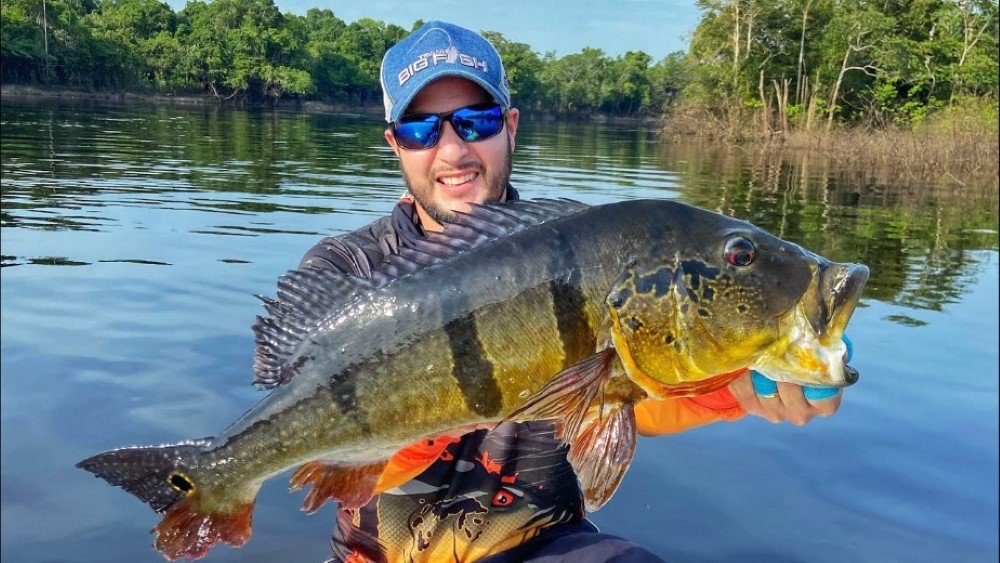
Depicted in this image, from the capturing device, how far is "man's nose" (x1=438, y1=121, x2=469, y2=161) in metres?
3.80

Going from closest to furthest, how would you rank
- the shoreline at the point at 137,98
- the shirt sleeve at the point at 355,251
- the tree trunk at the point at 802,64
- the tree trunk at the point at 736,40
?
the shirt sleeve at the point at 355,251 < the tree trunk at the point at 802,64 < the tree trunk at the point at 736,40 < the shoreline at the point at 137,98

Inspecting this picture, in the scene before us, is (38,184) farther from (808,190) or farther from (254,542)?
(808,190)

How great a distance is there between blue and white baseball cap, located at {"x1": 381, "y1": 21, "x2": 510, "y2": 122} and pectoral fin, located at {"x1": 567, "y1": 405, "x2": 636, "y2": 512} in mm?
1874

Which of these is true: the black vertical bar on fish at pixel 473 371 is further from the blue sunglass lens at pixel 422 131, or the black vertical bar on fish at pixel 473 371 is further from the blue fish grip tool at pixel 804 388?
the blue sunglass lens at pixel 422 131

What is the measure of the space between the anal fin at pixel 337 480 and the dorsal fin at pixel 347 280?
0.94 feet

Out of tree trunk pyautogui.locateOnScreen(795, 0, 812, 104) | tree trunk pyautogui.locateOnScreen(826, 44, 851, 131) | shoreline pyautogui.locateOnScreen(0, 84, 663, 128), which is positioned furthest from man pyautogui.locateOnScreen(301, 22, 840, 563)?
shoreline pyautogui.locateOnScreen(0, 84, 663, 128)

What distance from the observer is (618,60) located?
396ft

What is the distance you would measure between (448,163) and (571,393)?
6.06 feet

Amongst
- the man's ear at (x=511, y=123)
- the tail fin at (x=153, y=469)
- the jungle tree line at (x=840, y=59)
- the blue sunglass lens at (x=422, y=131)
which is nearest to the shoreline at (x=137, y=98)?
the jungle tree line at (x=840, y=59)

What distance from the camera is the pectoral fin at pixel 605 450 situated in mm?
2416

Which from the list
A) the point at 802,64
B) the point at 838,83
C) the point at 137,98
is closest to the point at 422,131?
the point at 838,83

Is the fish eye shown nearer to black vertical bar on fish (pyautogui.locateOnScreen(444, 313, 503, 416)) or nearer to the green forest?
black vertical bar on fish (pyautogui.locateOnScreen(444, 313, 503, 416))

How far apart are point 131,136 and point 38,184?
15.1m

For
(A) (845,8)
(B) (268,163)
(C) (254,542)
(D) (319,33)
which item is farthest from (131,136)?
(D) (319,33)
